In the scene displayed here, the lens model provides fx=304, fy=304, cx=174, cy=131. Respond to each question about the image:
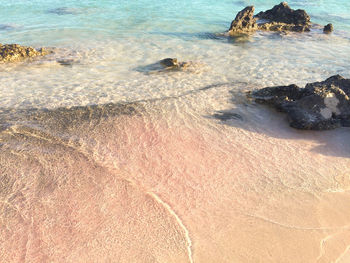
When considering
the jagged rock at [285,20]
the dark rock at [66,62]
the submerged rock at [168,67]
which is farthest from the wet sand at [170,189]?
the jagged rock at [285,20]

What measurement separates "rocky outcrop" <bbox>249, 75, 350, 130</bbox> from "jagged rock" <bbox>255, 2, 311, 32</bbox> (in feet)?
25.6

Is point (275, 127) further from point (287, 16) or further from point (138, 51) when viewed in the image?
point (287, 16)

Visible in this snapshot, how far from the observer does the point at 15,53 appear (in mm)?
8750

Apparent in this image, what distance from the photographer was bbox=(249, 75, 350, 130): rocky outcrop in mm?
5242

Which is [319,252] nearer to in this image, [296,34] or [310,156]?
[310,156]

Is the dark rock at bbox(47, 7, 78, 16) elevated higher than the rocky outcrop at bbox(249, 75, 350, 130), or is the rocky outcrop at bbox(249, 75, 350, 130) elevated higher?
the dark rock at bbox(47, 7, 78, 16)

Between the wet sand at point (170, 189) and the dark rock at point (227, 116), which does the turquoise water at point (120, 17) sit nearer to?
the wet sand at point (170, 189)

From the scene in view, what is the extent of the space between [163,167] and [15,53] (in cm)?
689

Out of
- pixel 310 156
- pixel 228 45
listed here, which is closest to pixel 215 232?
pixel 310 156

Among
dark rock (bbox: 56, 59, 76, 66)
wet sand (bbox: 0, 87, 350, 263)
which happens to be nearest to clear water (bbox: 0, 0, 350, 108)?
dark rock (bbox: 56, 59, 76, 66)

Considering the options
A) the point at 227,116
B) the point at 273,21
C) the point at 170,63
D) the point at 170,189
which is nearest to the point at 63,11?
the point at 170,63

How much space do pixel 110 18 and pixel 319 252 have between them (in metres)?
13.5

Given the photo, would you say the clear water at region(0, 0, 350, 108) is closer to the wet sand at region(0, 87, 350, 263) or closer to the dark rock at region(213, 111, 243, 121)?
the dark rock at region(213, 111, 243, 121)

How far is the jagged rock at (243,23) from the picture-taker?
12289 mm
